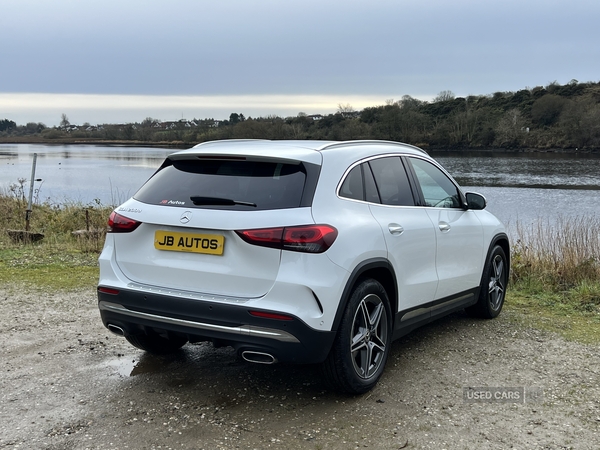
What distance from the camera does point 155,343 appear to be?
4754mm

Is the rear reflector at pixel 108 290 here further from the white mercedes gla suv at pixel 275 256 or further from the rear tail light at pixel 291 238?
the rear tail light at pixel 291 238

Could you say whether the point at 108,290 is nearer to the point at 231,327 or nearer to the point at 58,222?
the point at 231,327

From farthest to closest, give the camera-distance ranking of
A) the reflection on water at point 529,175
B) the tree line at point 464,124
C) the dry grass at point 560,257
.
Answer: the tree line at point 464,124 < the reflection on water at point 529,175 < the dry grass at point 560,257

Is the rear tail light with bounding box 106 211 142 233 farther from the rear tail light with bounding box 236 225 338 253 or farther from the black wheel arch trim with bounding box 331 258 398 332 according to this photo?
the black wheel arch trim with bounding box 331 258 398 332

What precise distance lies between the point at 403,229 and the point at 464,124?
67.3 meters

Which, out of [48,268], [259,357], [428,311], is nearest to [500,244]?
[428,311]

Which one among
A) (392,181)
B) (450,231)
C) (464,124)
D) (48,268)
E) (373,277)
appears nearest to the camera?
(373,277)

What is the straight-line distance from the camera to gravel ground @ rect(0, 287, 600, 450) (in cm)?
344

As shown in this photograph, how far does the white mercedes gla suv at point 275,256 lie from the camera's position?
355 centimetres

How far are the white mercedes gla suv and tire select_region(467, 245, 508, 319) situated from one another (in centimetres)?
159

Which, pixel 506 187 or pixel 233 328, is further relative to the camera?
pixel 506 187

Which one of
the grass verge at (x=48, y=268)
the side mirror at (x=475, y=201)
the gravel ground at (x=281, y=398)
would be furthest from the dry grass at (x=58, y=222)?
the side mirror at (x=475, y=201)

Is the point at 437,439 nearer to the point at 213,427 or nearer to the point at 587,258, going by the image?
the point at 213,427

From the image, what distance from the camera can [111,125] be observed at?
56.4 meters
